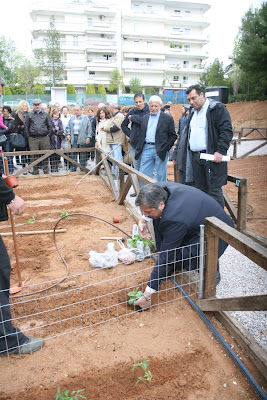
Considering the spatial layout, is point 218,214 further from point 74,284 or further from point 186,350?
point 74,284

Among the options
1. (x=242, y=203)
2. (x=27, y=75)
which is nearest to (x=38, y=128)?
(x=242, y=203)

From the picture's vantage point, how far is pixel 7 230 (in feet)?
16.6

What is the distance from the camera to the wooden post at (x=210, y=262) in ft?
8.20

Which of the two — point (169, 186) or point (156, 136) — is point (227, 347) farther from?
point (156, 136)

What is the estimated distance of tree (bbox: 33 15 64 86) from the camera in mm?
44844

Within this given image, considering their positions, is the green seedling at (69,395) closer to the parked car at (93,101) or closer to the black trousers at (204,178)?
the black trousers at (204,178)

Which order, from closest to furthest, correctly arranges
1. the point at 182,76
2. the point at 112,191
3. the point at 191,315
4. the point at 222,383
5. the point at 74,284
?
the point at 222,383, the point at 191,315, the point at 74,284, the point at 112,191, the point at 182,76

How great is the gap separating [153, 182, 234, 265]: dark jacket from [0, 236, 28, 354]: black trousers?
4.04 ft

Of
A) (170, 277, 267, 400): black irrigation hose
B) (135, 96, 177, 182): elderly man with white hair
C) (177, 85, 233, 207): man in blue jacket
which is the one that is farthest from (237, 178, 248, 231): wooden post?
(135, 96, 177, 182): elderly man with white hair

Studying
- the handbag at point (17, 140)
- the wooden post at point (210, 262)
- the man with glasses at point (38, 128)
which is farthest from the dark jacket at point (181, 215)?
the handbag at point (17, 140)

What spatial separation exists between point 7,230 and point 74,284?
7.55 feet

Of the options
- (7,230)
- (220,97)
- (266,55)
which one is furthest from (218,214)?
(266,55)

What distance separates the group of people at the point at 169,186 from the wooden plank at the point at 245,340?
57cm

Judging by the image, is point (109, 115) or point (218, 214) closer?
point (218, 214)
